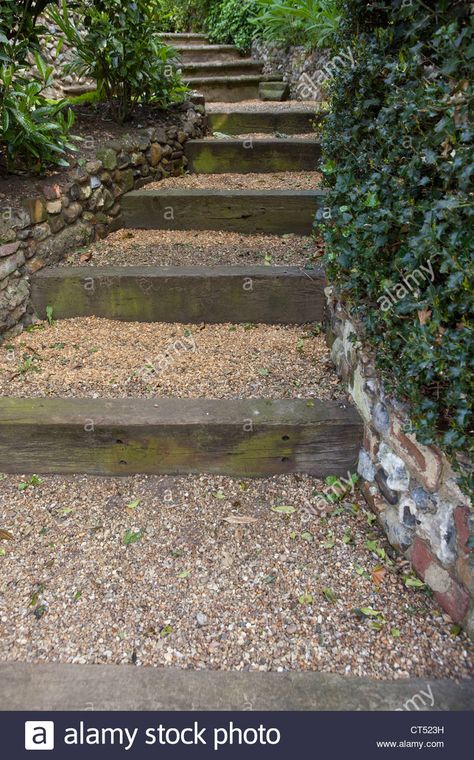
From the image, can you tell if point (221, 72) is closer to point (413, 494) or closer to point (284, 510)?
point (284, 510)

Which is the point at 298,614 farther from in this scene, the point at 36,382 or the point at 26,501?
the point at 36,382

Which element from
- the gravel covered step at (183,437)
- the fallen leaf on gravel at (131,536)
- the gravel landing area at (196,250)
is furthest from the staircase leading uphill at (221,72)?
the fallen leaf on gravel at (131,536)

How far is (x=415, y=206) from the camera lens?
1.46 metres

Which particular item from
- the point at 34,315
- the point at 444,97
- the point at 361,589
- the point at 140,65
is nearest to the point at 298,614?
the point at 361,589

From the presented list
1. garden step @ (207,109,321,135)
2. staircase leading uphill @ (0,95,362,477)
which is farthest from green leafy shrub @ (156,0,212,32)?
staircase leading uphill @ (0,95,362,477)

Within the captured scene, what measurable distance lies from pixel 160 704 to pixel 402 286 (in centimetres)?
138

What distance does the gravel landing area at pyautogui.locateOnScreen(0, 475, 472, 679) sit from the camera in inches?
63.0

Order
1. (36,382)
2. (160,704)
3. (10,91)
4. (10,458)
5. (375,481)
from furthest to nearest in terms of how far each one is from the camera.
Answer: (10,91), (36,382), (10,458), (375,481), (160,704)

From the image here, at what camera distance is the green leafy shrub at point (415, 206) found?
4.19 feet

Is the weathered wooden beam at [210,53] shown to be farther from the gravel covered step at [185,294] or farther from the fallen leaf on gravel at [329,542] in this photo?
the fallen leaf on gravel at [329,542]

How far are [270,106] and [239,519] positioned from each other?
4.64m

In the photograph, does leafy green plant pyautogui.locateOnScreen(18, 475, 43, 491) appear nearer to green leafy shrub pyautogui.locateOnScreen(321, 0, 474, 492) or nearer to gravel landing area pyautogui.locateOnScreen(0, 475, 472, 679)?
gravel landing area pyautogui.locateOnScreen(0, 475, 472, 679)

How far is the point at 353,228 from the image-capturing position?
1.82 metres

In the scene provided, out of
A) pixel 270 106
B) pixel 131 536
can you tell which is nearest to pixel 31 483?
pixel 131 536
